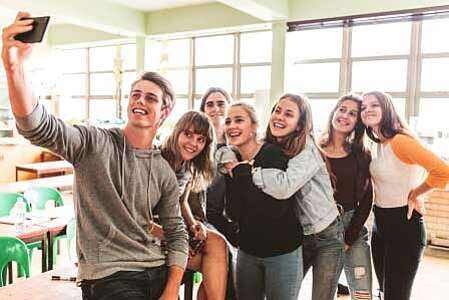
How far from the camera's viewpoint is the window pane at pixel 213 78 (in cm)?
687

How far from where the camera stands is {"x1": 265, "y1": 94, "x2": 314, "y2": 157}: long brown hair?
190 cm

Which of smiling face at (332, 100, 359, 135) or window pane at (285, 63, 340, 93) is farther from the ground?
window pane at (285, 63, 340, 93)

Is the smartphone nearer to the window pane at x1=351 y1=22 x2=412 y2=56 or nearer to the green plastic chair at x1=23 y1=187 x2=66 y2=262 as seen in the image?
the green plastic chair at x1=23 y1=187 x2=66 y2=262

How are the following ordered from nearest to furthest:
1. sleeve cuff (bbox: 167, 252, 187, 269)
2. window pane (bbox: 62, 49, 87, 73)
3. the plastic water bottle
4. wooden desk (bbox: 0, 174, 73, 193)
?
sleeve cuff (bbox: 167, 252, 187, 269), the plastic water bottle, wooden desk (bbox: 0, 174, 73, 193), window pane (bbox: 62, 49, 87, 73)

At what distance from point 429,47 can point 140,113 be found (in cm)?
472

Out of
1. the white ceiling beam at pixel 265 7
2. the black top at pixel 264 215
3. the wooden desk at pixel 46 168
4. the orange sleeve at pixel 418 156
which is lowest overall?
the wooden desk at pixel 46 168

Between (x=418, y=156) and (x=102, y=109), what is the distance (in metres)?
7.42

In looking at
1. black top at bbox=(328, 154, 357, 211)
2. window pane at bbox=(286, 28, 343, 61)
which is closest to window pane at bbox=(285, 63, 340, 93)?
window pane at bbox=(286, 28, 343, 61)

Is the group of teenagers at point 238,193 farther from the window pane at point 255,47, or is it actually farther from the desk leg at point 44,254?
the window pane at point 255,47

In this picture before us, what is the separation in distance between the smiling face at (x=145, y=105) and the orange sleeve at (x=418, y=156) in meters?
1.29

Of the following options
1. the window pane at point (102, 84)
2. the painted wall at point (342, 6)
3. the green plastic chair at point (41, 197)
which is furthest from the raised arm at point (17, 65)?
the window pane at point (102, 84)

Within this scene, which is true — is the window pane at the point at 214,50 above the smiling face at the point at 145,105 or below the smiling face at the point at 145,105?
above

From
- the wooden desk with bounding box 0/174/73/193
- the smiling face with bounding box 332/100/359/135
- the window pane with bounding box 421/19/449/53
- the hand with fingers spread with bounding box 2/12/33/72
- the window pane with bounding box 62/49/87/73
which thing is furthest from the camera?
the window pane with bounding box 62/49/87/73

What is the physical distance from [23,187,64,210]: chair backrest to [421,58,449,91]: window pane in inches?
174
